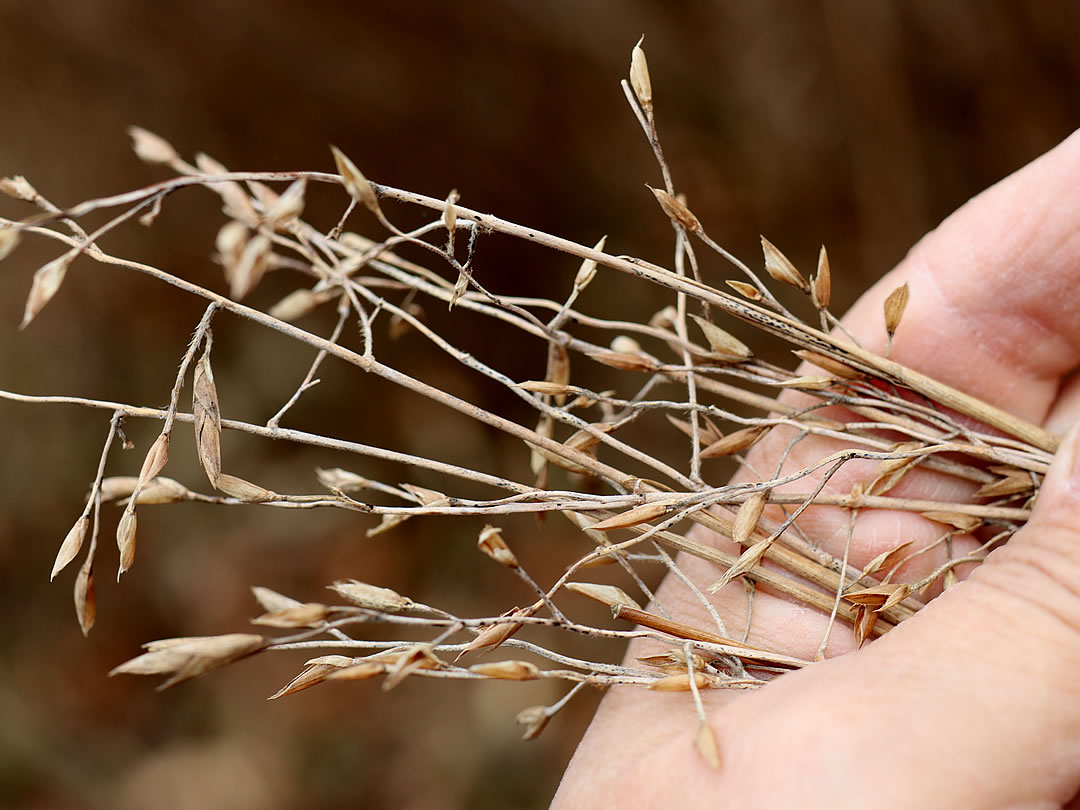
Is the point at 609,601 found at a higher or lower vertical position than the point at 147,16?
lower

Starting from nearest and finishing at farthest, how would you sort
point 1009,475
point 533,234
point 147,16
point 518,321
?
1. point 533,234
2. point 518,321
3. point 1009,475
4. point 147,16

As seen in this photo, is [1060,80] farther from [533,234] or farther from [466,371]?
[533,234]

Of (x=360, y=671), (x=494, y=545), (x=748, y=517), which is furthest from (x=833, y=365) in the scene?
(x=360, y=671)

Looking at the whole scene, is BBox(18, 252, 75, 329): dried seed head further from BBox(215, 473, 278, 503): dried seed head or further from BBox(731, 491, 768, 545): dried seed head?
BBox(731, 491, 768, 545): dried seed head

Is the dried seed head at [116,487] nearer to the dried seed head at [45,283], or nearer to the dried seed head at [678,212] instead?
the dried seed head at [45,283]

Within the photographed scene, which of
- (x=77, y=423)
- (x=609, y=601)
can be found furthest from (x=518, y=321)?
(x=77, y=423)

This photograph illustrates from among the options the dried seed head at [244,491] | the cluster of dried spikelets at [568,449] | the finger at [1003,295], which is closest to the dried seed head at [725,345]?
the cluster of dried spikelets at [568,449]

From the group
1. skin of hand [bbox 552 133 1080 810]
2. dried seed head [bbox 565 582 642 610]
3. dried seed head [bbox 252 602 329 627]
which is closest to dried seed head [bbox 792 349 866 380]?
skin of hand [bbox 552 133 1080 810]
